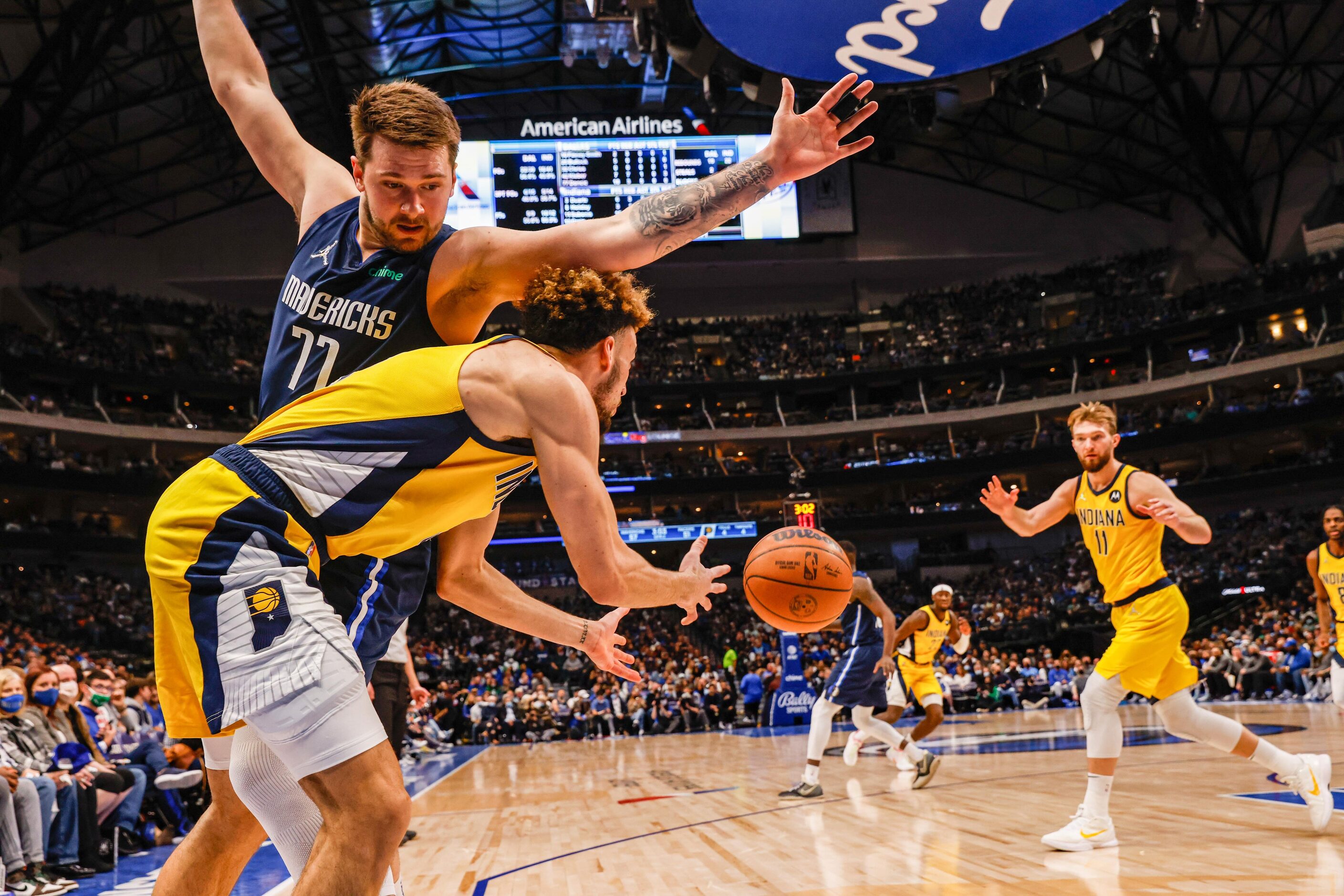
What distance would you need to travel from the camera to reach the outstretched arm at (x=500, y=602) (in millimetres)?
2810

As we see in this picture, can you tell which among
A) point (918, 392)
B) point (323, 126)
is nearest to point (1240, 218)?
point (918, 392)

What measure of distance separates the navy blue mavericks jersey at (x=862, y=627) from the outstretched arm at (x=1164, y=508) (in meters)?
3.72

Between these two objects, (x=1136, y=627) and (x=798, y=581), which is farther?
(x=1136, y=627)

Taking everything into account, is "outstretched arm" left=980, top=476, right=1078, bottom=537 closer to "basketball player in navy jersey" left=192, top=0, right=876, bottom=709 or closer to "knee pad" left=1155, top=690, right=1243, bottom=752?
"knee pad" left=1155, top=690, right=1243, bottom=752

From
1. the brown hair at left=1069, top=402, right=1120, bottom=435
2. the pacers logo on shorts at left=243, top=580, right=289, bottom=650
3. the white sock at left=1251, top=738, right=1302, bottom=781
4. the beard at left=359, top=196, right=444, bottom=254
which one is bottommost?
the white sock at left=1251, top=738, right=1302, bottom=781

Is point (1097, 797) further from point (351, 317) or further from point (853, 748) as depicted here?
point (853, 748)

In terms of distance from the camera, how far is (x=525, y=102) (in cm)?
3653

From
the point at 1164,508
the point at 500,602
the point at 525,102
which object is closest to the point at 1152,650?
the point at 1164,508

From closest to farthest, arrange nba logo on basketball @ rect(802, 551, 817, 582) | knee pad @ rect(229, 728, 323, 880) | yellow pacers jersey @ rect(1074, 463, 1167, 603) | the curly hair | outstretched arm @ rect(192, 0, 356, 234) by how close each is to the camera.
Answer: knee pad @ rect(229, 728, 323, 880), the curly hair, outstretched arm @ rect(192, 0, 356, 234), nba logo on basketball @ rect(802, 551, 817, 582), yellow pacers jersey @ rect(1074, 463, 1167, 603)

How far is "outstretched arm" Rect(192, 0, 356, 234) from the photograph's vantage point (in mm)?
3047

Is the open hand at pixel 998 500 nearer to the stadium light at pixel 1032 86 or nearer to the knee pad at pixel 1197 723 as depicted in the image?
the knee pad at pixel 1197 723

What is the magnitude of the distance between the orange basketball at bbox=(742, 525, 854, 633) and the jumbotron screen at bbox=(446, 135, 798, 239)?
23.3 metres

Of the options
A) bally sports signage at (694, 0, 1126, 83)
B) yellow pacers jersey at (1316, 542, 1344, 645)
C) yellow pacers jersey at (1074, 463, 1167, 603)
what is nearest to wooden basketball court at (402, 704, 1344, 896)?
yellow pacers jersey at (1316, 542, 1344, 645)

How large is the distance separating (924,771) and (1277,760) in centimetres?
324
